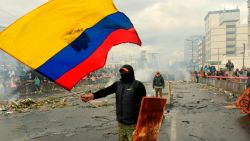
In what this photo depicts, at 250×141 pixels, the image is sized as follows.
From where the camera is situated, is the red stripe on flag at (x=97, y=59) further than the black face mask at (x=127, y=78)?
No

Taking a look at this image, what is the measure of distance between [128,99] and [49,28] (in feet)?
5.07

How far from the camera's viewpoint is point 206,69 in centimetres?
3950

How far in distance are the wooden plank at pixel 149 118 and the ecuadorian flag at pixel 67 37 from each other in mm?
973

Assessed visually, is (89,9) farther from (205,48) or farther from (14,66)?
(205,48)

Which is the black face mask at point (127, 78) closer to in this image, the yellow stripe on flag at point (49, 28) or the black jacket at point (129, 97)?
the black jacket at point (129, 97)

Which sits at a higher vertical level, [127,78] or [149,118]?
[127,78]

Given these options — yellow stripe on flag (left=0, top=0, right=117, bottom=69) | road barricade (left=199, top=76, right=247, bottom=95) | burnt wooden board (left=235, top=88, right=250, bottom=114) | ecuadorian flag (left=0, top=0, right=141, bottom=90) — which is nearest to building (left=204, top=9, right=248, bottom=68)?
road barricade (left=199, top=76, right=247, bottom=95)

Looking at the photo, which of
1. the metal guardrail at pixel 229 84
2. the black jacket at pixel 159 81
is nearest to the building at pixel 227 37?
the metal guardrail at pixel 229 84

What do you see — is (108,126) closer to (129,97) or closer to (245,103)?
(245,103)

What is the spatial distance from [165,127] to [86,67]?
5878mm

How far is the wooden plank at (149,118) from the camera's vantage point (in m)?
5.33

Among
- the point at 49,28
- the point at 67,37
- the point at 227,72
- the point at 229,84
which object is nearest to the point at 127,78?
the point at 67,37

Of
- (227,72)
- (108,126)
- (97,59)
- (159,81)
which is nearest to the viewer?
(97,59)

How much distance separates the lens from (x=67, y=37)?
17.4 ft
